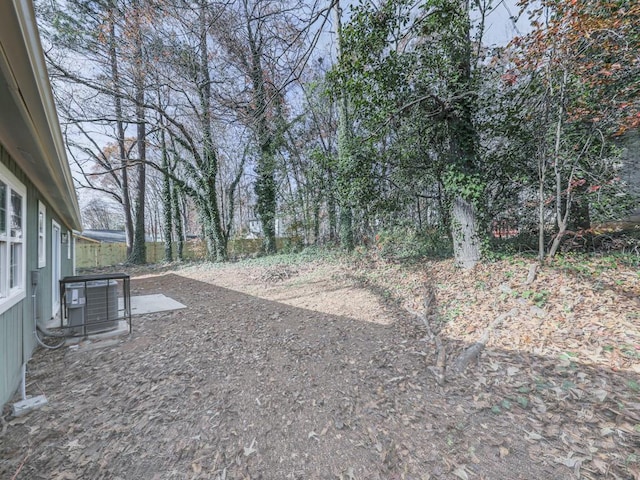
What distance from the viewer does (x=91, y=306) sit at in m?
4.32

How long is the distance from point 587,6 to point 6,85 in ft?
21.2

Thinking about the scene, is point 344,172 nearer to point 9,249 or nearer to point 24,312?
point 9,249

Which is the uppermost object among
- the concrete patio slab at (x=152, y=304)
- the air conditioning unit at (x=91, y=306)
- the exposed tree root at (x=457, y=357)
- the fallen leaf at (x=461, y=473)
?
the air conditioning unit at (x=91, y=306)

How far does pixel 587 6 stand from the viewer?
3.94 metres

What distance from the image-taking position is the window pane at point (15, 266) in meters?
3.07

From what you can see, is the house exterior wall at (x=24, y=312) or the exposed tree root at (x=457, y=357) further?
the exposed tree root at (x=457, y=357)

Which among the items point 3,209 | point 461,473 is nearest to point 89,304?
point 3,209

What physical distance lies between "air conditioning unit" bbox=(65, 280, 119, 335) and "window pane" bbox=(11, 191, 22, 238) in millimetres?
1371

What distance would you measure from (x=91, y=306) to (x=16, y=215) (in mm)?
1730

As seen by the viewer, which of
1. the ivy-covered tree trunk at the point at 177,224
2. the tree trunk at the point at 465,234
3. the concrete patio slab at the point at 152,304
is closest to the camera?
the tree trunk at the point at 465,234

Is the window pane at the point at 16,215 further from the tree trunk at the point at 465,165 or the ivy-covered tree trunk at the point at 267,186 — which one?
the ivy-covered tree trunk at the point at 267,186

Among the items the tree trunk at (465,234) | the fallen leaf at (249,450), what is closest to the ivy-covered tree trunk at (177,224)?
the tree trunk at (465,234)

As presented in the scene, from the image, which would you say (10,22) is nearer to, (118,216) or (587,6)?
(587,6)

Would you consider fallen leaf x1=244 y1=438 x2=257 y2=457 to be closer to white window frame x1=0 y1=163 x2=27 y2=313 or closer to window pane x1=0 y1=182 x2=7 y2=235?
white window frame x1=0 y1=163 x2=27 y2=313
